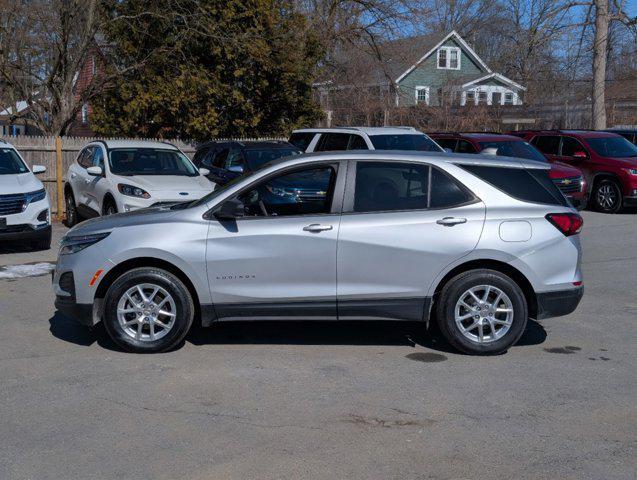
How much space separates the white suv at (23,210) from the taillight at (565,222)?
26.8 ft

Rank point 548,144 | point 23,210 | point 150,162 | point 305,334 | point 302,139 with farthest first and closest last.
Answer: point 548,144
point 302,139
point 150,162
point 23,210
point 305,334

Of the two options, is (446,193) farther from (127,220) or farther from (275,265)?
(127,220)

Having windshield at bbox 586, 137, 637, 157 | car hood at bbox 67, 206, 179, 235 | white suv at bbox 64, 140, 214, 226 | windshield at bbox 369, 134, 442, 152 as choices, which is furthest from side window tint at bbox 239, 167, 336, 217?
windshield at bbox 586, 137, 637, 157

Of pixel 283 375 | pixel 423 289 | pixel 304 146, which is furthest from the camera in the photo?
pixel 304 146

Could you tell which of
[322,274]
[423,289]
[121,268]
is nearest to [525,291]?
[423,289]

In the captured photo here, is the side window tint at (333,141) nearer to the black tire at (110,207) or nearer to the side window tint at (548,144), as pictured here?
the black tire at (110,207)

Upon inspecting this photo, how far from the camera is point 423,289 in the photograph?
Result: 698cm

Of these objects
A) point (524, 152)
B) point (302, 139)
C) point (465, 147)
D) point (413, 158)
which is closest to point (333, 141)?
point (302, 139)

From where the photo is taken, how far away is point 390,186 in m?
7.15

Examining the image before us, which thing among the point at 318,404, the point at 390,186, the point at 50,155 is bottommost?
the point at 318,404

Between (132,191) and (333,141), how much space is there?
4712 millimetres

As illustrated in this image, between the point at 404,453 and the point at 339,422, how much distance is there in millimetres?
636

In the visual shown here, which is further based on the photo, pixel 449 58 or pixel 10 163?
pixel 449 58

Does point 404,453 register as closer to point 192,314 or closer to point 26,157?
point 192,314
